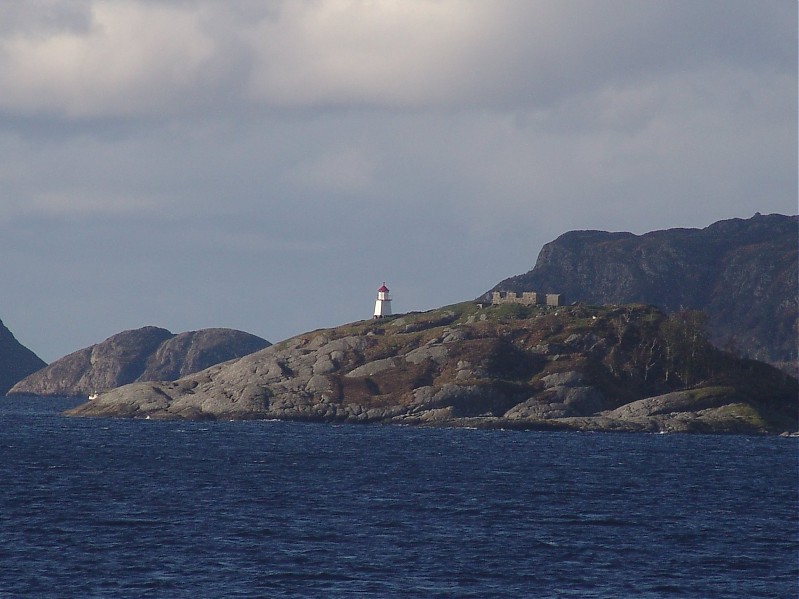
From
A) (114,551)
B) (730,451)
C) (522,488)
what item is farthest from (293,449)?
(114,551)

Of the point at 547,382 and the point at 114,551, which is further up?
the point at 547,382

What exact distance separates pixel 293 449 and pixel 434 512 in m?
56.8

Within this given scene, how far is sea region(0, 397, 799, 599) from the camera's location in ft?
197

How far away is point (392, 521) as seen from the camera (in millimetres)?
80312

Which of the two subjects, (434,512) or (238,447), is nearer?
(434,512)

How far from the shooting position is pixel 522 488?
336 ft

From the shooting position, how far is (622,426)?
18025 cm

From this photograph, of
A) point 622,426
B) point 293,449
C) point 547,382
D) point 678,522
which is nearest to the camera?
point 678,522

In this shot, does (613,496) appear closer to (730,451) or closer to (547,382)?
(730,451)

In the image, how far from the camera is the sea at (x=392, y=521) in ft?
197

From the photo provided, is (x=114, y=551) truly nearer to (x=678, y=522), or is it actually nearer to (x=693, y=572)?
(x=693, y=572)

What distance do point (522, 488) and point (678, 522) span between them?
2010cm

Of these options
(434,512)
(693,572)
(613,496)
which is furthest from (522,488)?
(693,572)

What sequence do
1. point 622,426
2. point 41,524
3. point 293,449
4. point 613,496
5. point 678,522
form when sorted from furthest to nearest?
point 622,426 → point 293,449 → point 613,496 → point 678,522 → point 41,524
